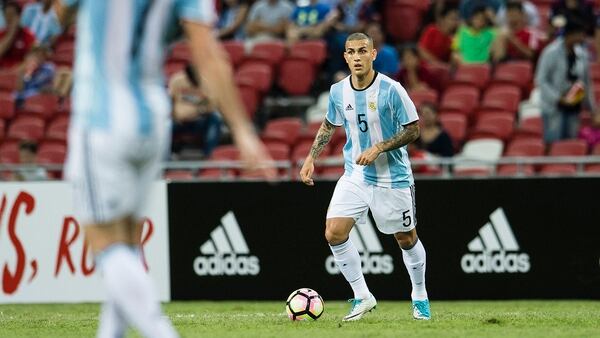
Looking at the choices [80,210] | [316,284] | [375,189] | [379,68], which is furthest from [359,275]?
[379,68]

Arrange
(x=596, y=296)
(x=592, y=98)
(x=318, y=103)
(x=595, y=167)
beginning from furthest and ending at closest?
(x=318, y=103), (x=592, y=98), (x=595, y=167), (x=596, y=296)

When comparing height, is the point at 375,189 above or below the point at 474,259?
above

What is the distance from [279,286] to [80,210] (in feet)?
25.3

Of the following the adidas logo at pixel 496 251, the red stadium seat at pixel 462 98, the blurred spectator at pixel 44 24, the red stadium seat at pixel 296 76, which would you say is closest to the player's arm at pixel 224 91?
the adidas logo at pixel 496 251

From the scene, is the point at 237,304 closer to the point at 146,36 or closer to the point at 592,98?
the point at 592,98

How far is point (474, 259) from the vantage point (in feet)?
43.1

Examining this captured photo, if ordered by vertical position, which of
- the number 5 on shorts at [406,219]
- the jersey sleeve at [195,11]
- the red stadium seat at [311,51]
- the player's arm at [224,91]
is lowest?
the number 5 on shorts at [406,219]

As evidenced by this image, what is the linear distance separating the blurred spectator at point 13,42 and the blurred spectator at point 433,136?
6.93 m

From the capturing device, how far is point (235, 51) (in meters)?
18.6

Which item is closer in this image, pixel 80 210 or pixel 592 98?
pixel 80 210

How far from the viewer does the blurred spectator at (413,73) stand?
16.8 meters

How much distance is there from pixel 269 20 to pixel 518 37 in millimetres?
3604

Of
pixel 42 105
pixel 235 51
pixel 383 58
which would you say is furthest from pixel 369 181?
pixel 42 105

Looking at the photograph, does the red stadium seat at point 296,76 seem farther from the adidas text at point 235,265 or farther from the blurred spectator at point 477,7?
the adidas text at point 235,265
